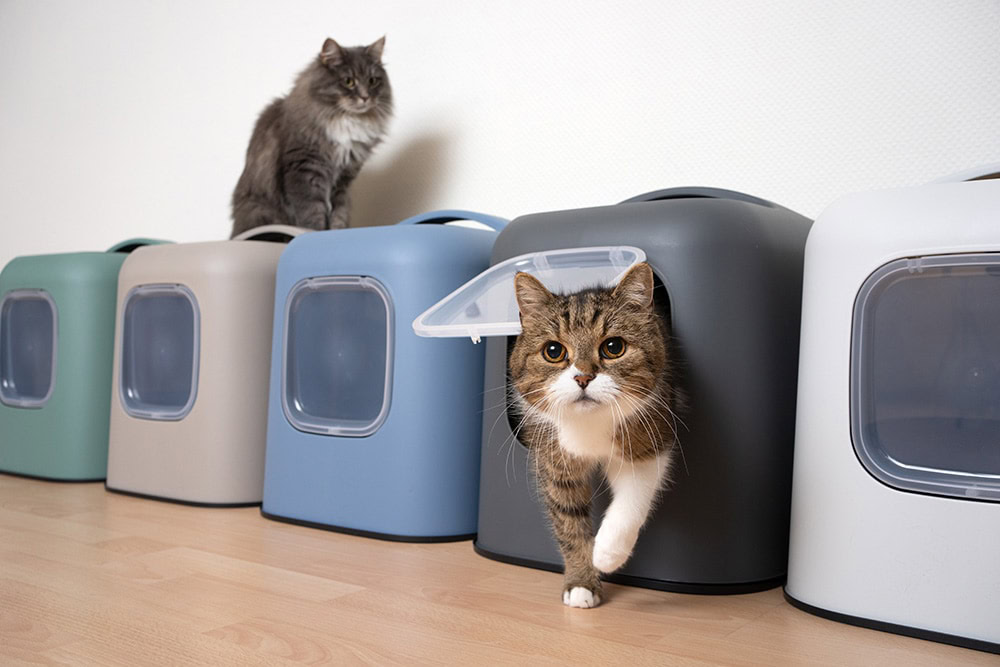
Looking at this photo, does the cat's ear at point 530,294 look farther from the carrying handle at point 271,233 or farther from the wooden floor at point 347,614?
the carrying handle at point 271,233

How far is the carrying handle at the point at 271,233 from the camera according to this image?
164 centimetres

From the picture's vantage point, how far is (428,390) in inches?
50.2

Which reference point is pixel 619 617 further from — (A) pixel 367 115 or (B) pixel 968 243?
(A) pixel 367 115

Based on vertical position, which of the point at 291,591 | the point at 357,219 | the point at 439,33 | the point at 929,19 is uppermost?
the point at 439,33

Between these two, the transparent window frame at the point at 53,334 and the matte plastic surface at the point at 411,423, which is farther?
the transparent window frame at the point at 53,334

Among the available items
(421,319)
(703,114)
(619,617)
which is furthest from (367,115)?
(619,617)

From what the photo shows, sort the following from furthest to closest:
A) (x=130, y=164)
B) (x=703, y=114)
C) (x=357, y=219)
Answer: (x=130, y=164) → (x=357, y=219) → (x=703, y=114)

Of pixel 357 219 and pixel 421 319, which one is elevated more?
pixel 357 219

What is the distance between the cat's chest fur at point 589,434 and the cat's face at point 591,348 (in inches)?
0.5

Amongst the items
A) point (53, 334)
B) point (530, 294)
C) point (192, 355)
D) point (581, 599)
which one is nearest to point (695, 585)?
point (581, 599)

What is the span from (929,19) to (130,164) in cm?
235

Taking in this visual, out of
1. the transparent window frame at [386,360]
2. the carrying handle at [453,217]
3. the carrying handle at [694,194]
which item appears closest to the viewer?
the carrying handle at [694,194]

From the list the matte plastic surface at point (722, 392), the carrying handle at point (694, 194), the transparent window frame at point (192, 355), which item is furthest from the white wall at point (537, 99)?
the transparent window frame at point (192, 355)

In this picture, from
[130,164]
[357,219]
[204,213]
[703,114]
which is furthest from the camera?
[130,164]
